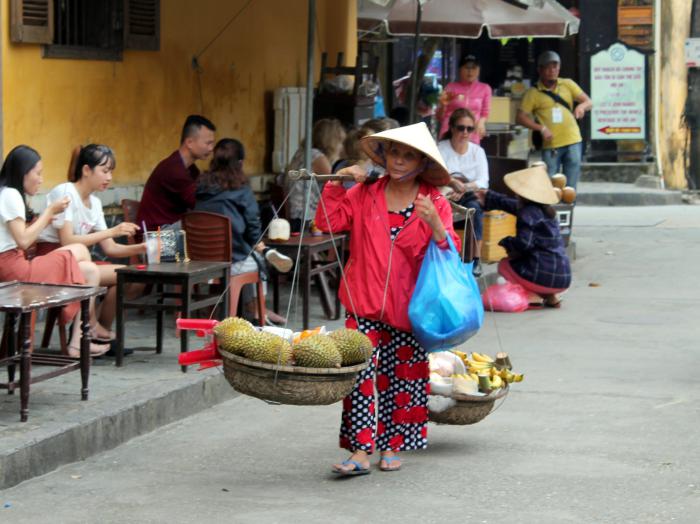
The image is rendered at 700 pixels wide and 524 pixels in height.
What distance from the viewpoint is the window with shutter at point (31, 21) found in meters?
9.66

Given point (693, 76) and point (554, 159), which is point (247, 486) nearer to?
point (554, 159)

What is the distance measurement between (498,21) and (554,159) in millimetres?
1834

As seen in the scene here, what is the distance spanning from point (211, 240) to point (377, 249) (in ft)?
10.2

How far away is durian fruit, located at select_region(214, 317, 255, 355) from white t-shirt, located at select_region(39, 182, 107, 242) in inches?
112

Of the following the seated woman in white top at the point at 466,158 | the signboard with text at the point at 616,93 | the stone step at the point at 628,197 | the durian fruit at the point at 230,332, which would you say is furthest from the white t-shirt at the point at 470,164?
the signboard with text at the point at 616,93

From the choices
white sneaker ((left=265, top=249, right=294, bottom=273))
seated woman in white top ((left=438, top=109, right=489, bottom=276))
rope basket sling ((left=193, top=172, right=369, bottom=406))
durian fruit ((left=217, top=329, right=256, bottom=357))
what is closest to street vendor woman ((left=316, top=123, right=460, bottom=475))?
rope basket sling ((left=193, top=172, right=369, bottom=406))

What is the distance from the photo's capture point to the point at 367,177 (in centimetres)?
657

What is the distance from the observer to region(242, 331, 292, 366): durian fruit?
5.80 m

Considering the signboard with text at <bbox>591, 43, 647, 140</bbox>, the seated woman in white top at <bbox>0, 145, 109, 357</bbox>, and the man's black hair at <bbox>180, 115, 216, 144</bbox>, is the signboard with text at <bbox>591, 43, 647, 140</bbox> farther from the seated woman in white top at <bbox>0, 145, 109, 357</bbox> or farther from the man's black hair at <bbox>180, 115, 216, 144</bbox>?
the seated woman in white top at <bbox>0, 145, 109, 357</bbox>

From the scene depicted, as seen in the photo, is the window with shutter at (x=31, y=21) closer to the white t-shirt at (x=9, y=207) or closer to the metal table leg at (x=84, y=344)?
the white t-shirt at (x=9, y=207)

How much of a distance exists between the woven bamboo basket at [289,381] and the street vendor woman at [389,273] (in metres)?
0.42

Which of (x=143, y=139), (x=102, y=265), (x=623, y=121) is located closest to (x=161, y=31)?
(x=143, y=139)

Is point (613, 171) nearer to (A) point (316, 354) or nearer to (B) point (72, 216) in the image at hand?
(B) point (72, 216)

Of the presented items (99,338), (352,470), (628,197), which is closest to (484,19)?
(628,197)
